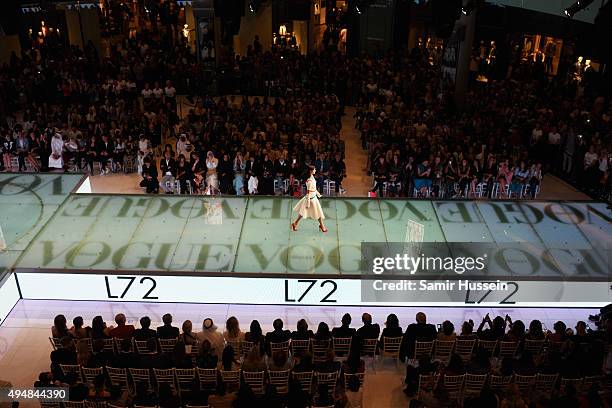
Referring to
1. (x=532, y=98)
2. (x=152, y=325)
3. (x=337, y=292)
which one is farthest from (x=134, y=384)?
(x=532, y=98)

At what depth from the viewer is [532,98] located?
17969 millimetres

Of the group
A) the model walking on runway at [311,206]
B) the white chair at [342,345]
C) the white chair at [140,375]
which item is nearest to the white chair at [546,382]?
the white chair at [342,345]

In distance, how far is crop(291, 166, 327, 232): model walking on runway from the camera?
11070mm

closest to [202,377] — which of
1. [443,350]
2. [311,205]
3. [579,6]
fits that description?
[443,350]

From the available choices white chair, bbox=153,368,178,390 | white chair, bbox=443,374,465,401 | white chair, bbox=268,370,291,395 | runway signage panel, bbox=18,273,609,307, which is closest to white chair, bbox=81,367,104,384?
white chair, bbox=153,368,178,390

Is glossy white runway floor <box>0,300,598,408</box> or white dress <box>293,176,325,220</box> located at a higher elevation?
white dress <box>293,176,325,220</box>

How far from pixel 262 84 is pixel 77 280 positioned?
41.5ft

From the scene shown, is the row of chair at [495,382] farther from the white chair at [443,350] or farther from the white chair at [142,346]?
the white chair at [142,346]

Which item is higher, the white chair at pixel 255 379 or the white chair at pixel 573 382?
the white chair at pixel 573 382
